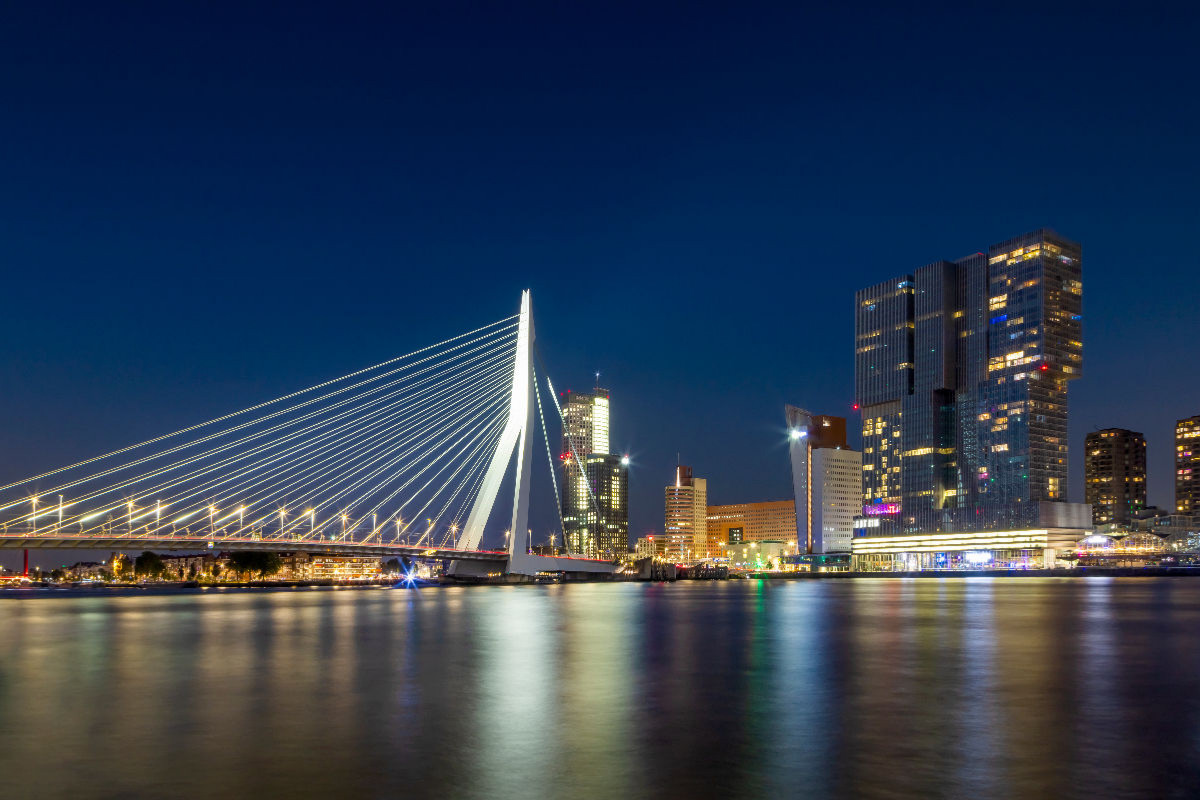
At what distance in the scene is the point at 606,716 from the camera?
16.5 meters

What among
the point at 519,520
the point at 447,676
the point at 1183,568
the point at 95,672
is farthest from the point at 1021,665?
the point at 1183,568

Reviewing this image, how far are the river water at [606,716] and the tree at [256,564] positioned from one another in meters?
140

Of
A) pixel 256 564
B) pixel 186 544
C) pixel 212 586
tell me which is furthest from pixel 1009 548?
pixel 186 544

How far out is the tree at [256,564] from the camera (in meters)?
168

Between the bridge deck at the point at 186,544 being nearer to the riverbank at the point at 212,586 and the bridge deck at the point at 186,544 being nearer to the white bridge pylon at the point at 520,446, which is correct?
the white bridge pylon at the point at 520,446

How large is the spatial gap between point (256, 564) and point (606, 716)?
543 ft

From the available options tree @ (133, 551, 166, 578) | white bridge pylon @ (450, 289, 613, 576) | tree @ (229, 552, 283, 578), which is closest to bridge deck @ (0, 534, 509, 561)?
white bridge pylon @ (450, 289, 613, 576)

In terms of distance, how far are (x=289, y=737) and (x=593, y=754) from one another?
4776 millimetres

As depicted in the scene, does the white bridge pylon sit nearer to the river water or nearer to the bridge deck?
the bridge deck

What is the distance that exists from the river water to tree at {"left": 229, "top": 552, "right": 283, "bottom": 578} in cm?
14011

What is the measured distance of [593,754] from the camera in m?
13.3

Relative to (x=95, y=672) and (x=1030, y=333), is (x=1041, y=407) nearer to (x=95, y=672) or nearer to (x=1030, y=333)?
(x=1030, y=333)

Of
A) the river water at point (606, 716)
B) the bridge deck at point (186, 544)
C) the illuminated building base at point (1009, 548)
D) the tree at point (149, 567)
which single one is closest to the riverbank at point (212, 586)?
the tree at point (149, 567)

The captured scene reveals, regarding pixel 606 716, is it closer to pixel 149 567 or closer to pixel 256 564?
pixel 256 564
